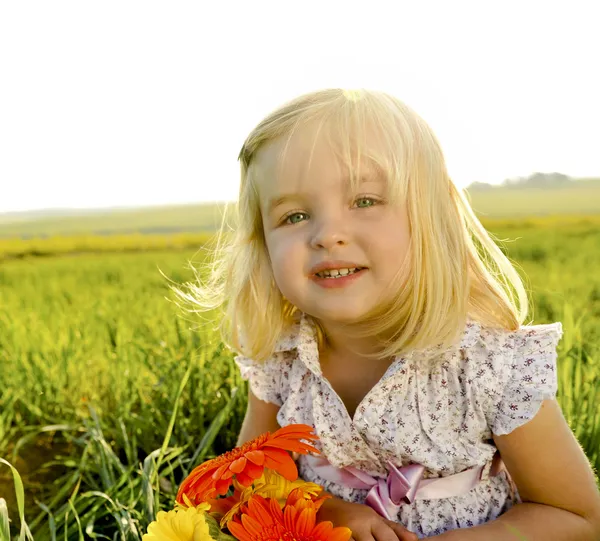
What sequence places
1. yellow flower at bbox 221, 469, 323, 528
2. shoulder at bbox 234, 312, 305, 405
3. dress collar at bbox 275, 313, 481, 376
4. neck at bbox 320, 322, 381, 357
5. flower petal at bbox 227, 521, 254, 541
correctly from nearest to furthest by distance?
flower petal at bbox 227, 521, 254, 541 → yellow flower at bbox 221, 469, 323, 528 → dress collar at bbox 275, 313, 481, 376 → neck at bbox 320, 322, 381, 357 → shoulder at bbox 234, 312, 305, 405

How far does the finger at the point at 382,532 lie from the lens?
4.62 feet

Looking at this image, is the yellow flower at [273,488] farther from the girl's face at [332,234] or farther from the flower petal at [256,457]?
the girl's face at [332,234]

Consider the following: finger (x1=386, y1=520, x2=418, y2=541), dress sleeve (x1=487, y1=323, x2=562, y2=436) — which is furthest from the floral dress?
finger (x1=386, y1=520, x2=418, y2=541)

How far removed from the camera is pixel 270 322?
5.89 feet

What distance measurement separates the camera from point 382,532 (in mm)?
1422

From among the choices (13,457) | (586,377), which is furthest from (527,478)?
(13,457)

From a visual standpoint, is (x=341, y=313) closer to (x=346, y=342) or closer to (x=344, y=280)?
(x=344, y=280)

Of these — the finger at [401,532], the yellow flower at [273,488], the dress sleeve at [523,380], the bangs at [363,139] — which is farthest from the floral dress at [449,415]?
the bangs at [363,139]

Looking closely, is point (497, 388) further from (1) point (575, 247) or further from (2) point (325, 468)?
(1) point (575, 247)

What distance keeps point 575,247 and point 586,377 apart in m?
4.86

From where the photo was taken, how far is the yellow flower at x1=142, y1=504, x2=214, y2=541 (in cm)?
121

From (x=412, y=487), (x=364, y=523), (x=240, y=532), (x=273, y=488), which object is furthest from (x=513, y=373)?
(x=240, y=532)

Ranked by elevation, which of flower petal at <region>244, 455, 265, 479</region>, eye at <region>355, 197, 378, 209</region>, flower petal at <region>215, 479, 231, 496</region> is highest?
eye at <region>355, 197, 378, 209</region>

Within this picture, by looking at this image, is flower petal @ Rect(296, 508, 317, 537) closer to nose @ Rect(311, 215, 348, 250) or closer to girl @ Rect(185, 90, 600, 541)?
girl @ Rect(185, 90, 600, 541)
